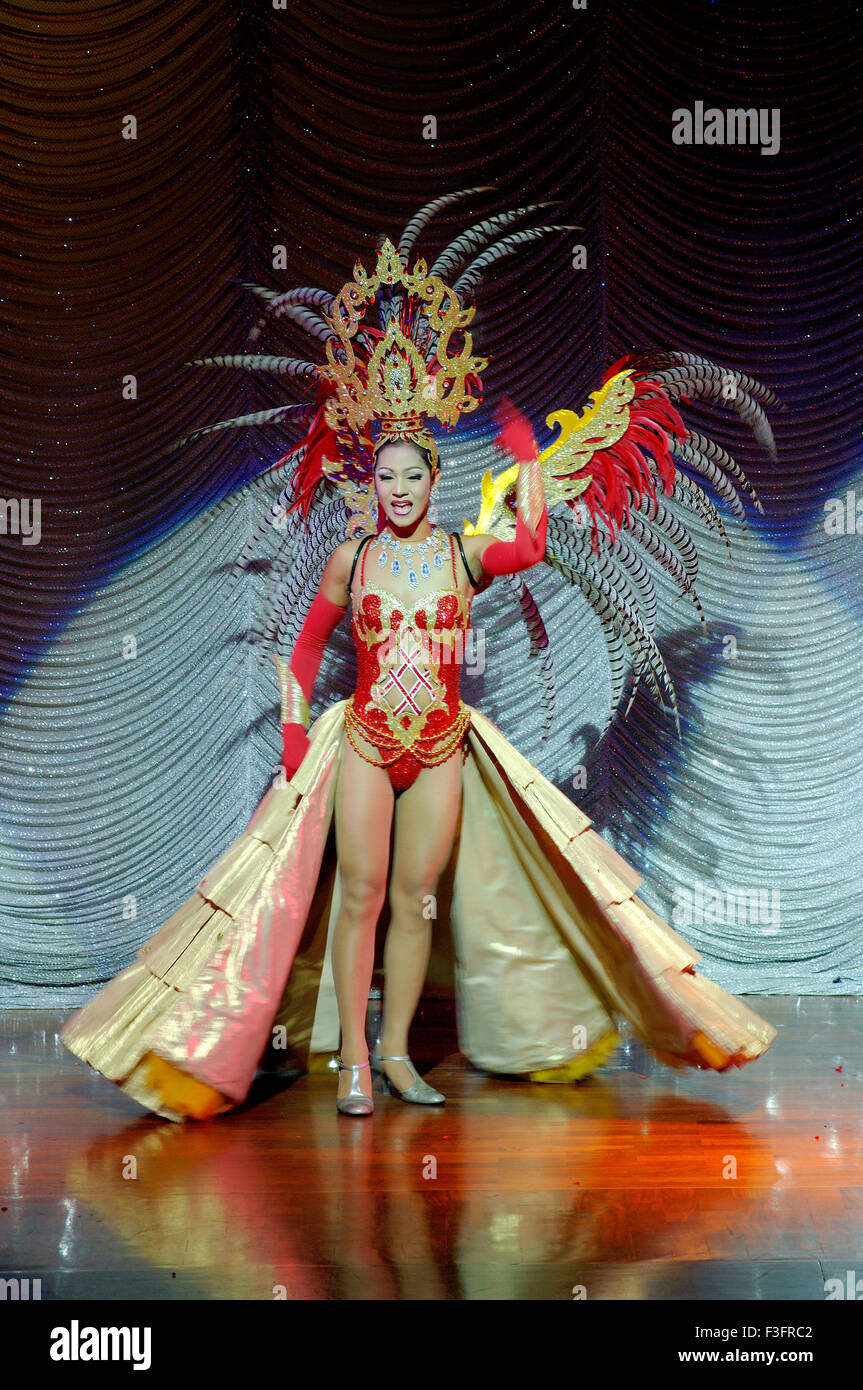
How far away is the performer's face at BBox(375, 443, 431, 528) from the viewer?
4.00m

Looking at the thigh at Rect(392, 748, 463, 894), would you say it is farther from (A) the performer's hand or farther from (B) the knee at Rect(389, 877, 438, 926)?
(A) the performer's hand

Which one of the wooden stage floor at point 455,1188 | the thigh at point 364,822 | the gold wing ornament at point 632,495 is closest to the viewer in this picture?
the wooden stage floor at point 455,1188

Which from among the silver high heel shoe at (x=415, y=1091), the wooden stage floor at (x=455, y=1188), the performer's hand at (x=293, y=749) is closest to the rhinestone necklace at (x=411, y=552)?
the performer's hand at (x=293, y=749)

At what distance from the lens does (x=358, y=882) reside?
396 centimetres

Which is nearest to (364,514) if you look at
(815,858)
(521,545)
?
(521,545)

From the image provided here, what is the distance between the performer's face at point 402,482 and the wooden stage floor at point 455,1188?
1.65 meters

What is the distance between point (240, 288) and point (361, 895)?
254cm

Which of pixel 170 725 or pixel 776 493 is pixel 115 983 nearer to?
pixel 170 725

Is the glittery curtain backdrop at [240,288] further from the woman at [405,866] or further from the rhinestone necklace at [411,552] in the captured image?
the rhinestone necklace at [411,552]

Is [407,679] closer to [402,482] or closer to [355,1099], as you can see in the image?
[402,482]

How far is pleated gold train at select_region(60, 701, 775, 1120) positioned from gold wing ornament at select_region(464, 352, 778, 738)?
89cm

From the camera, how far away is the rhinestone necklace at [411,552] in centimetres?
402

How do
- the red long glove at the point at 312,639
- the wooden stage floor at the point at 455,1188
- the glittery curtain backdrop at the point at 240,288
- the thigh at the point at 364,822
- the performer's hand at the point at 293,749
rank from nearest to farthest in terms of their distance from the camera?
the wooden stage floor at the point at 455,1188 → the thigh at the point at 364,822 → the performer's hand at the point at 293,749 → the red long glove at the point at 312,639 → the glittery curtain backdrop at the point at 240,288

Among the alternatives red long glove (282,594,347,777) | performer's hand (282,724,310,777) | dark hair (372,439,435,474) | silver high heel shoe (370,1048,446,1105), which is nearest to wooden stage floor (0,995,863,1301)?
silver high heel shoe (370,1048,446,1105)
